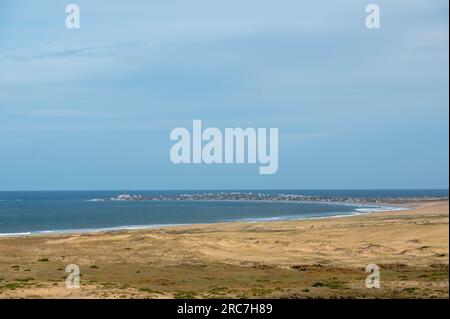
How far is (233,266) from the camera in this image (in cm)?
3400

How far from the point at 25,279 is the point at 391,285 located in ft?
56.1

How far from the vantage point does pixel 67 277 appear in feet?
94.6

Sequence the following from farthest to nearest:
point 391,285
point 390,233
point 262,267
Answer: point 390,233
point 262,267
point 391,285

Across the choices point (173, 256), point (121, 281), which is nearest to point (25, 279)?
point (121, 281)

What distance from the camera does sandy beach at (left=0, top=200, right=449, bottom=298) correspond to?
2405cm

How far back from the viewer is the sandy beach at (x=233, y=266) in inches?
947

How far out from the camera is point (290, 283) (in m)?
27.2

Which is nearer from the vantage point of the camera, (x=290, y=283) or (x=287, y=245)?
(x=290, y=283)
